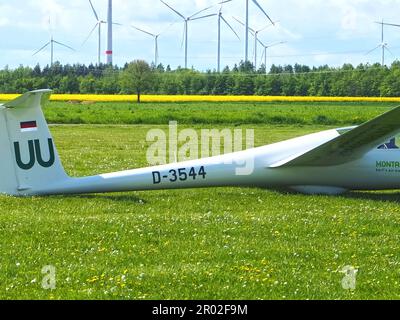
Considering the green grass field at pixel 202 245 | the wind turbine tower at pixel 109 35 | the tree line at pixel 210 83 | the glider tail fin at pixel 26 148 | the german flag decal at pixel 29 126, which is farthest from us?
the tree line at pixel 210 83

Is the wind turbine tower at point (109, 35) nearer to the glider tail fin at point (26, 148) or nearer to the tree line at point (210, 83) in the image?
the tree line at point (210, 83)

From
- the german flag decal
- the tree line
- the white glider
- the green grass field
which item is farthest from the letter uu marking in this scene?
the tree line

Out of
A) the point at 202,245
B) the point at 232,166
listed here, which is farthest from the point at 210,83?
the point at 202,245

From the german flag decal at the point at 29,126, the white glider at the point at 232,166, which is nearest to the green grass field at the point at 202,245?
the white glider at the point at 232,166

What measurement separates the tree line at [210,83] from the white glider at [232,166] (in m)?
83.7

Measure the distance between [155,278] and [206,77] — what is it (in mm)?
96179

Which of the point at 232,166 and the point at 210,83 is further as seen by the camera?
the point at 210,83

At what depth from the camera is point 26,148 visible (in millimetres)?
12047

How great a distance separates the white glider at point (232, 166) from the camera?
12.0 meters

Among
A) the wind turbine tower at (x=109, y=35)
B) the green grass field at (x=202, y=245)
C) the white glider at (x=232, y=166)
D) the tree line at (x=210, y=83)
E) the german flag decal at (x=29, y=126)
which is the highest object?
the wind turbine tower at (x=109, y=35)

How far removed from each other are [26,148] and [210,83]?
299 ft

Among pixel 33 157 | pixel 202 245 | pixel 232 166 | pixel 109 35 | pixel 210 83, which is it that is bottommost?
pixel 202 245

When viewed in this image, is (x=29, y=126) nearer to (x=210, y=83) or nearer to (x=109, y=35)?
(x=109, y=35)
